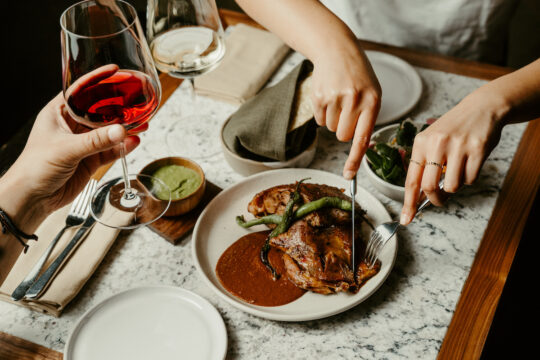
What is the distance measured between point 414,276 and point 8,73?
3.06 metres

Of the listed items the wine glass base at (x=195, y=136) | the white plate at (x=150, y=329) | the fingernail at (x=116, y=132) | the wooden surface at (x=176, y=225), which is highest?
the fingernail at (x=116, y=132)

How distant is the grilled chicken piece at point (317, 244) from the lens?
3.79 feet

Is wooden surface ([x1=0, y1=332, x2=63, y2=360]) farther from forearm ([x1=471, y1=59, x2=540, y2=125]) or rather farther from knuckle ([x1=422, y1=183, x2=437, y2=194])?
forearm ([x1=471, y1=59, x2=540, y2=125])

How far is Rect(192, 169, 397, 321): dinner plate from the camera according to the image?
1.12 m

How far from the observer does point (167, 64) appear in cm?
145

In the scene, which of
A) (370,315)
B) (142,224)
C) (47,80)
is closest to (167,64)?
(142,224)

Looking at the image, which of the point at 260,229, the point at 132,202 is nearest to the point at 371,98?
the point at 260,229

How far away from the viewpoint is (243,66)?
1.83 meters

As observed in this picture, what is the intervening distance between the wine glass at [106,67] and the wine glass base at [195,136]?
0.46 meters

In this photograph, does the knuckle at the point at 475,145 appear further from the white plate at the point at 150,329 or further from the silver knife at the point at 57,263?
the silver knife at the point at 57,263

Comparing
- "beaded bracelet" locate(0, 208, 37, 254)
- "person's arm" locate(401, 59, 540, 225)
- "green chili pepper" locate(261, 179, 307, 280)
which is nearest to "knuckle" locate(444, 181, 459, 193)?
"person's arm" locate(401, 59, 540, 225)

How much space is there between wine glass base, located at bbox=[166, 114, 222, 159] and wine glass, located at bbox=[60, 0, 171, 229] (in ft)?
1.51

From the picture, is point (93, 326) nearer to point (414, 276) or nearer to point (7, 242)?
point (7, 242)

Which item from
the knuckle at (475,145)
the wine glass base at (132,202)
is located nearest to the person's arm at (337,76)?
the knuckle at (475,145)
